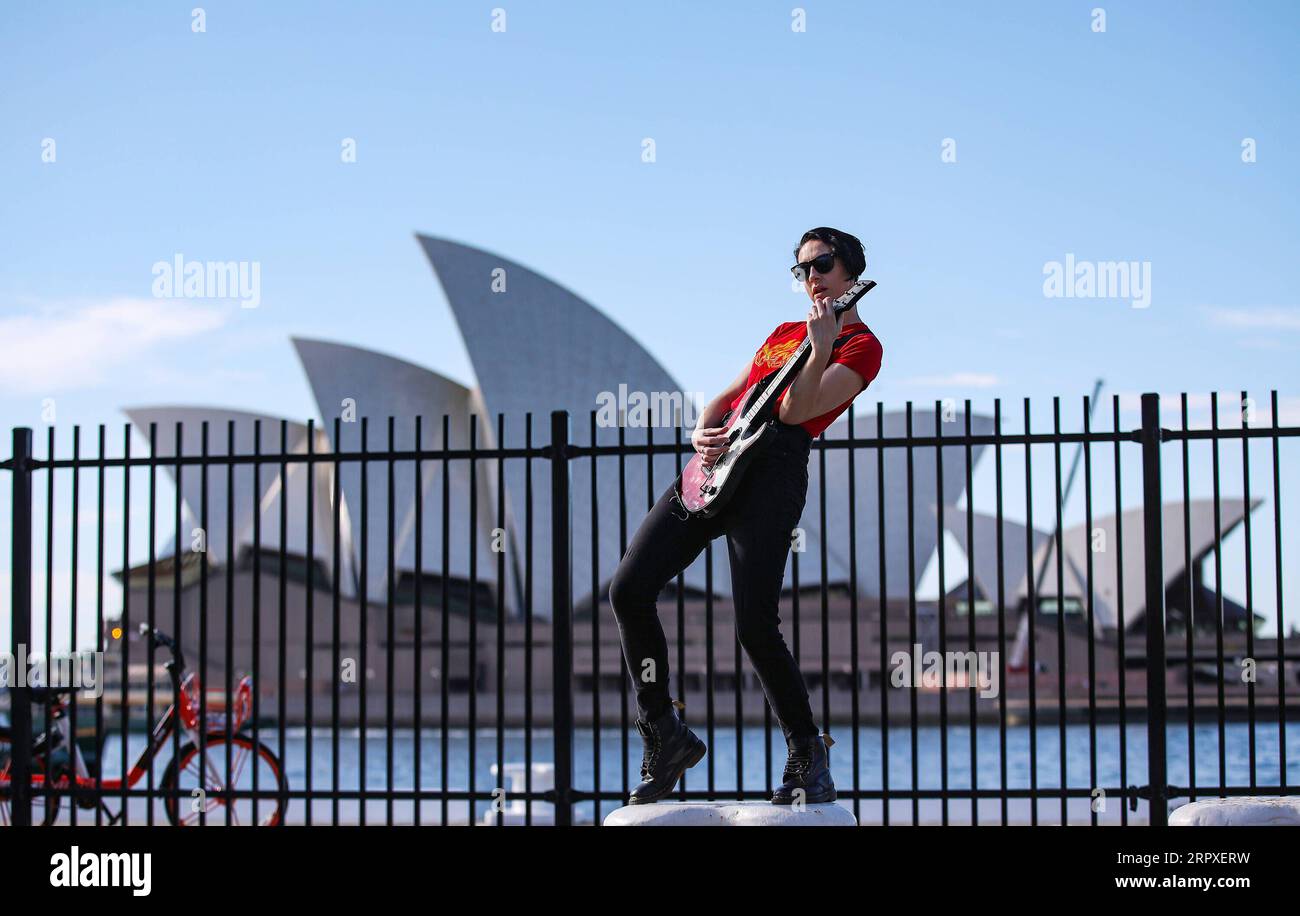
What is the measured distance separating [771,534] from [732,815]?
64 cm

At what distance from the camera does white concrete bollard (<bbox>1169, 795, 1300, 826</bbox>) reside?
3387mm

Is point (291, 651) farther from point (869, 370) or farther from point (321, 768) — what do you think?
point (869, 370)

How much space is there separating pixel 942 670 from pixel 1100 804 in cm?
57

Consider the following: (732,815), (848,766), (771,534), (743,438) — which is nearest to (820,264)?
(743,438)

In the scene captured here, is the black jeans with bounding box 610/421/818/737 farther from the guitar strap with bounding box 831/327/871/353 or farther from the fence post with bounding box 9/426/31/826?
the fence post with bounding box 9/426/31/826

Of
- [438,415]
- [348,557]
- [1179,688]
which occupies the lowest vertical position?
[1179,688]

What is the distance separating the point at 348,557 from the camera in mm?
39312

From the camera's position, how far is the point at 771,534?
3314 millimetres

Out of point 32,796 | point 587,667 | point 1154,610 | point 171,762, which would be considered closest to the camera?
point 1154,610

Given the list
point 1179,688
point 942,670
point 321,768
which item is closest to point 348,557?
point 321,768

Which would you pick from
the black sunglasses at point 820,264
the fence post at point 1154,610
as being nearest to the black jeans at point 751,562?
the black sunglasses at point 820,264

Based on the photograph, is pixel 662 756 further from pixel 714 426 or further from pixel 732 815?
pixel 714 426

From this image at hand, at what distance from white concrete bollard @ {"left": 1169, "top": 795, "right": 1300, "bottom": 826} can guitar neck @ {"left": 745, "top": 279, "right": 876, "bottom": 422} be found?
132cm

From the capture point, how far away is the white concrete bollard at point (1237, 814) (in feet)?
11.1
